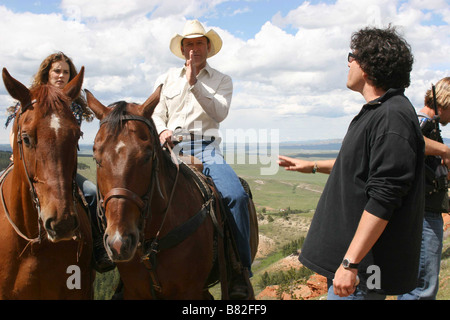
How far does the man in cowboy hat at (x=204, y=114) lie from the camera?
5.54 meters

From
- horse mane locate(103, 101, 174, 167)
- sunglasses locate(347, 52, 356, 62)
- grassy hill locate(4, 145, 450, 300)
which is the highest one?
sunglasses locate(347, 52, 356, 62)

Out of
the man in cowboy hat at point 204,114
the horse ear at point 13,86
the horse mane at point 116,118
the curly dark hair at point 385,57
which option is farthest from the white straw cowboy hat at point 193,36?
the curly dark hair at point 385,57

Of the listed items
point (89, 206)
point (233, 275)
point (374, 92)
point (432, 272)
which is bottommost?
point (233, 275)

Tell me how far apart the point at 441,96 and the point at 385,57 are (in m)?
2.70

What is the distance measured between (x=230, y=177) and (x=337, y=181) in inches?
97.0

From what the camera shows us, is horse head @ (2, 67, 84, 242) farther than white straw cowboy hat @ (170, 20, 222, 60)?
No

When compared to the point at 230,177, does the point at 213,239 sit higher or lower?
lower

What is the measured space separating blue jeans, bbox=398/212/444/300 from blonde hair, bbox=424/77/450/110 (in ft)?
5.34

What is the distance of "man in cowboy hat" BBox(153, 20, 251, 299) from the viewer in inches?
218

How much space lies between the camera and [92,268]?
17.1 ft

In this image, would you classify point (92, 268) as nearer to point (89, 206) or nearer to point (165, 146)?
point (89, 206)

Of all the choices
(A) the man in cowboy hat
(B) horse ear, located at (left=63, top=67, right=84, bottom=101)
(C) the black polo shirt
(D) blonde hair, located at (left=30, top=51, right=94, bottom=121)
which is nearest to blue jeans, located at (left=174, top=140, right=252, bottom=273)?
(A) the man in cowboy hat

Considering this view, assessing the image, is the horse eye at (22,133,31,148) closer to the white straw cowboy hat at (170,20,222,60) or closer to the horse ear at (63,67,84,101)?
the horse ear at (63,67,84,101)
